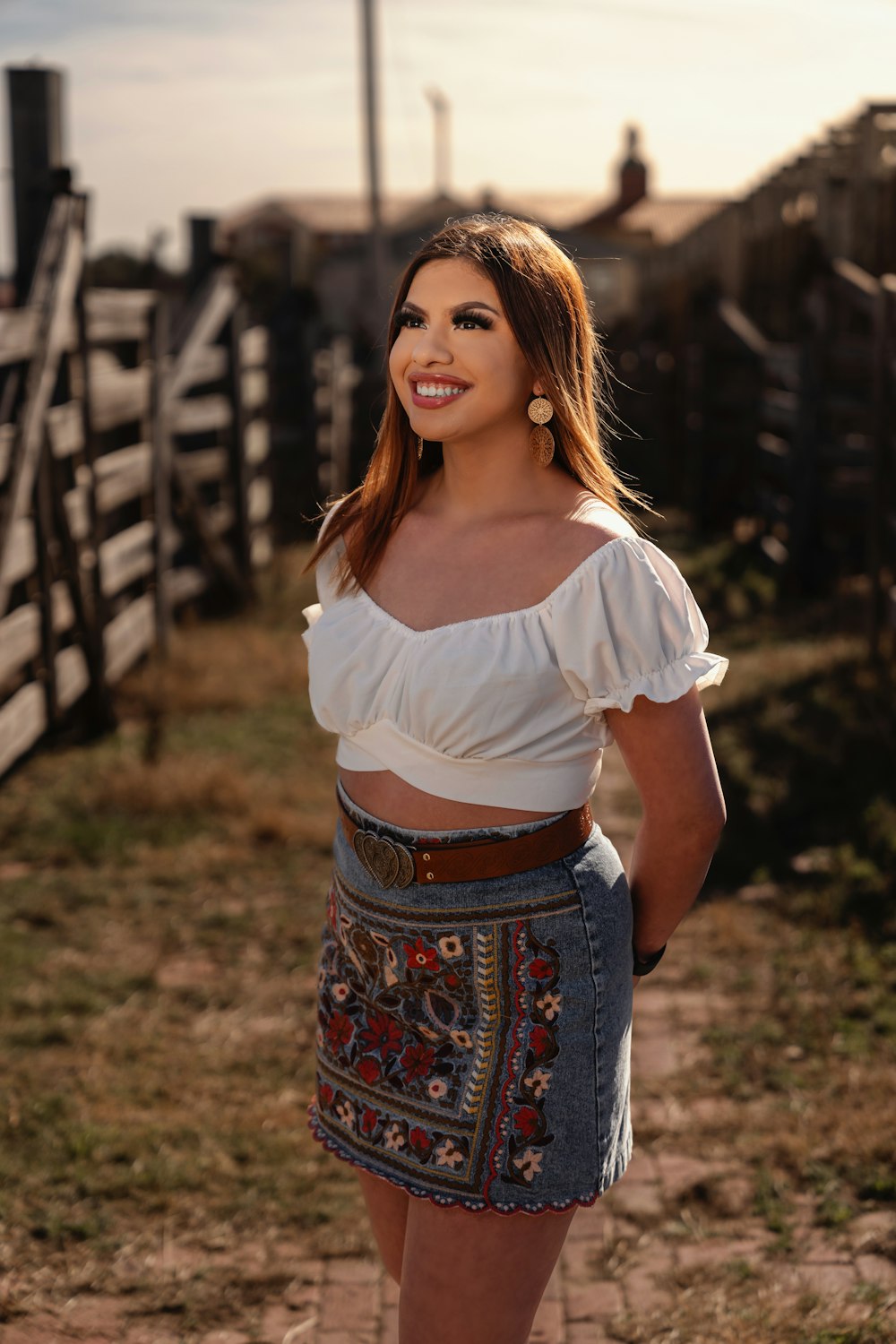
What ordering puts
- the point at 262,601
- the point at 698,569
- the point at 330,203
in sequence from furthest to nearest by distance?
the point at 330,203 → the point at 698,569 → the point at 262,601

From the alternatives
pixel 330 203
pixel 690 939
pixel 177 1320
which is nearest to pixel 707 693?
pixel 690 939

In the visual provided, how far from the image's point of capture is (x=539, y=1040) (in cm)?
191

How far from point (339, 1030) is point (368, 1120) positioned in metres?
0.14

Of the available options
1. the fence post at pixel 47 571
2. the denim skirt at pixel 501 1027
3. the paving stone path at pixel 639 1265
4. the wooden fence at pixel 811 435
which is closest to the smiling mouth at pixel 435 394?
the denim skirt at pixel 501 1027

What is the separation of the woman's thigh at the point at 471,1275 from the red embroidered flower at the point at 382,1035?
0.70 ft

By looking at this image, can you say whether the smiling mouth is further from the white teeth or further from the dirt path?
the dirt path

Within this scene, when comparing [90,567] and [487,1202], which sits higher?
[487,1202]

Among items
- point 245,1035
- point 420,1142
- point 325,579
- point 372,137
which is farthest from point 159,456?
point 372,137

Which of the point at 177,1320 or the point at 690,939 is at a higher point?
the point at 177,1320

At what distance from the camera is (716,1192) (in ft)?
10.9

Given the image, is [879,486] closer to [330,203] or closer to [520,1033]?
[520,1033]

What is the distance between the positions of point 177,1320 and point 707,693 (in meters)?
5.30

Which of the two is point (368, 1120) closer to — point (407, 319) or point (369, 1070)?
point (369, 1070)

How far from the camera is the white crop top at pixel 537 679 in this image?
1864mm
